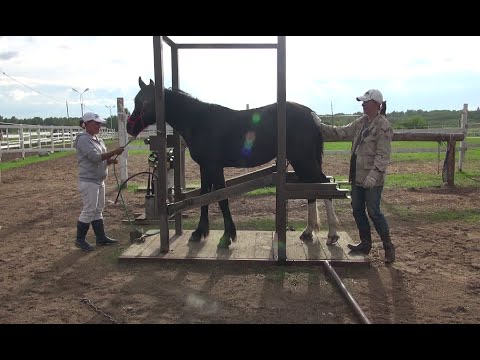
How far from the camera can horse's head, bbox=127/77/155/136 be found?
5.46 meters

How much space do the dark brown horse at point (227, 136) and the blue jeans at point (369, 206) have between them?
499 millimetres

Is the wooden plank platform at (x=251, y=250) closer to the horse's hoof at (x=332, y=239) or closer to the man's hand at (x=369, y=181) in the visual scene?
the horse's hoof at (x=332, y=239)

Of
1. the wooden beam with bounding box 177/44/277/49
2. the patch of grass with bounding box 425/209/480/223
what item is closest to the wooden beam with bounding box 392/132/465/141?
the patch of grass with bounding box 425/209/480/223

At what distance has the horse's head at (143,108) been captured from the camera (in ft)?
17.9

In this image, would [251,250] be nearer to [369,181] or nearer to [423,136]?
[369,181]

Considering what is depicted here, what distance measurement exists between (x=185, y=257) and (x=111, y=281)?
0.97 m

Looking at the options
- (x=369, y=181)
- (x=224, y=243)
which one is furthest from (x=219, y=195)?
(x=369, y=181)

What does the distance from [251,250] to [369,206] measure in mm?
1636

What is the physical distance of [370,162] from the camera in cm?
470

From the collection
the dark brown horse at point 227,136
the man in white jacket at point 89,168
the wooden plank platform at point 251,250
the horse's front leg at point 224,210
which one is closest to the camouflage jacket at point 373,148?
the dark brown horse at point 227,136

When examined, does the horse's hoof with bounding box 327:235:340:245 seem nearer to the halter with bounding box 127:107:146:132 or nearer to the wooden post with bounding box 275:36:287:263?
the wooden post with bounding box 275:36:287:263

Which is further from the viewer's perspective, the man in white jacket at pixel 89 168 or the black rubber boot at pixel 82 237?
the black rubber boot at pixel 82 237

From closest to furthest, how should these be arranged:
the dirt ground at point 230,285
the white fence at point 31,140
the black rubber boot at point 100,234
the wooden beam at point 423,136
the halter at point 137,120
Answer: the dirt ground at point 230,285 < the halter at point 137,120 < the black rubber boot at point 100,234 < the wooden beam at point 423,136 < the white fence at point 31,140

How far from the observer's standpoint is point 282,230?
4.85m
